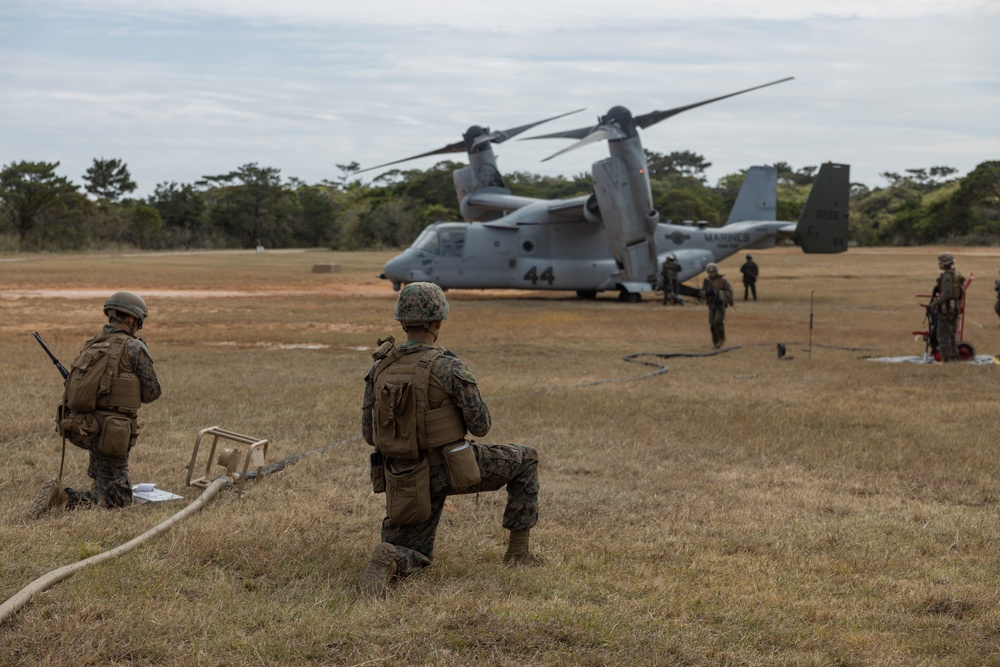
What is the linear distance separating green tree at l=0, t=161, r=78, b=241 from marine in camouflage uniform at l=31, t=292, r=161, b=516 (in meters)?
68.3

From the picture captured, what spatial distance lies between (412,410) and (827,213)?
2936 centimetres

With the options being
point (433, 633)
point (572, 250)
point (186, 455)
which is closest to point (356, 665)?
point (433, 633)

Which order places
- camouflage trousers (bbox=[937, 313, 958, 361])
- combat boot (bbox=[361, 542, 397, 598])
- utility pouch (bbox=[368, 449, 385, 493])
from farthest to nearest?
camouflage trousers (bbox=[937, 313, 958, 361]) < utility pouch (bbox=[368, 449, 385, 493]) < combat boot (bbox=[361, 542, 397, 598])

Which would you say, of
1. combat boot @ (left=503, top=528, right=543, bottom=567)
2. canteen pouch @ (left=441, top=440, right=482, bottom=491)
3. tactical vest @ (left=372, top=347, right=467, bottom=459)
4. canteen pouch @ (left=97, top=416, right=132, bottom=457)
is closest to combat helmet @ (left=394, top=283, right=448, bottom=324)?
tactical vest @ (left=372, top=347, right=467, bottom=459)

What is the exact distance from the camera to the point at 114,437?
679 cm

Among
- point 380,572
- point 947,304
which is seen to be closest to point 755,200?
point 947,304

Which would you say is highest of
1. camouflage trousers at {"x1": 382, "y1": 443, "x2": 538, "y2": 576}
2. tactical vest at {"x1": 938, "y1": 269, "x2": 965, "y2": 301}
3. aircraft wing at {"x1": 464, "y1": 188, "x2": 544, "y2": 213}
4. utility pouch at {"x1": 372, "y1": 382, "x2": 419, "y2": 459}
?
aircraft wing at {"x1": 464, "y1": 188, "x2": 544, "y2": 213}

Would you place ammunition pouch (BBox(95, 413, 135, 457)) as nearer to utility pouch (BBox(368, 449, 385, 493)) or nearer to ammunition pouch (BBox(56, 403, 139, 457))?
ammunition pouch (BBox(56, 403, 139, 457))

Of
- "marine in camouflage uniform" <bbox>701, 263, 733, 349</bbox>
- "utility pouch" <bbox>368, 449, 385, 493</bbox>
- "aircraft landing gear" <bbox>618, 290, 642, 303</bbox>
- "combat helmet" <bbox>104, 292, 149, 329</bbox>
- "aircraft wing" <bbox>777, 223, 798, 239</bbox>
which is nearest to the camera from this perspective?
"utility pouch" <bbox>368, 449, 385, 493</bbox>

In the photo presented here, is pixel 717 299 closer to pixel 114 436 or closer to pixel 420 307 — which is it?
pixel 114 436

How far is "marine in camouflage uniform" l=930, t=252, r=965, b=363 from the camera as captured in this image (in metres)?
15.2

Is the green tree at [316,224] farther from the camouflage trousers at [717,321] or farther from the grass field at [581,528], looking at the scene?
the grass field at [581,528]

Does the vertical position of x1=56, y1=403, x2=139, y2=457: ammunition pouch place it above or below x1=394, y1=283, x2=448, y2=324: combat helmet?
below

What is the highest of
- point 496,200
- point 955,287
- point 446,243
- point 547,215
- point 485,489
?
point 496,200
